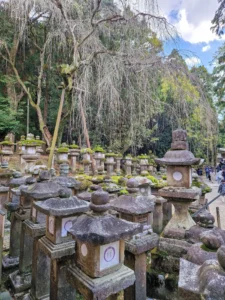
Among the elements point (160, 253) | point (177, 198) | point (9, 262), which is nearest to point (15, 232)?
→ point (9, 262)

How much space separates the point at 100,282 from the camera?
0.90 m

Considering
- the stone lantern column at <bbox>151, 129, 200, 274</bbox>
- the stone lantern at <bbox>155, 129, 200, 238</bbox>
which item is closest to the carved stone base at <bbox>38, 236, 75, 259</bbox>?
the stone lantern column at <bbox>151, 129, 200, 274</bbox>

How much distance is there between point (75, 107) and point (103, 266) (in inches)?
183

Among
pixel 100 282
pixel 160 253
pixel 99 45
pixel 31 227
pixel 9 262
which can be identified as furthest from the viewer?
pixel 99 45

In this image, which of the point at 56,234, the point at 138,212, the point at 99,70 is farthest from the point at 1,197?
the point at 99,70

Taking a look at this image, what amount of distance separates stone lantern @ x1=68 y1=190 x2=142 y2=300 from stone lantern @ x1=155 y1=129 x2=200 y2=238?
4.25 feet

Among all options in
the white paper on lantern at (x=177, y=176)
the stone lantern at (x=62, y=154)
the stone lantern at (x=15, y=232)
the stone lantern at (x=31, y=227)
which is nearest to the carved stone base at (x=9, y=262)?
the stone lantern at (x=15, y=232)

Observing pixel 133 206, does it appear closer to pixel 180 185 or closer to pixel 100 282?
pixel 100 282

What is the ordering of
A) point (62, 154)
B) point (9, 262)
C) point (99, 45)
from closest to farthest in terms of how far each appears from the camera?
point (9, 262)
point (62, 154)
point (99, 45)

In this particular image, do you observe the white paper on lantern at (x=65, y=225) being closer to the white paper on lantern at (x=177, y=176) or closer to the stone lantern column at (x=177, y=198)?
the stone lantern column at (x=177, y=198)

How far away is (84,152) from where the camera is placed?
15.7 ft

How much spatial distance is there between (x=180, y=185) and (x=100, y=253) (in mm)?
1561

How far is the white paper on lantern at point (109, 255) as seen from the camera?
933mm

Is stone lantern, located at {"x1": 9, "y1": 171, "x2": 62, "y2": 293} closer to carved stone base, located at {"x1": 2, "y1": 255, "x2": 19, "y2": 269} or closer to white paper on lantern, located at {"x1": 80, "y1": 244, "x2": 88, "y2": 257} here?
carved stone base, located at {"x1": 2, "y1": 255, "x2": 19, "y2": 269}
